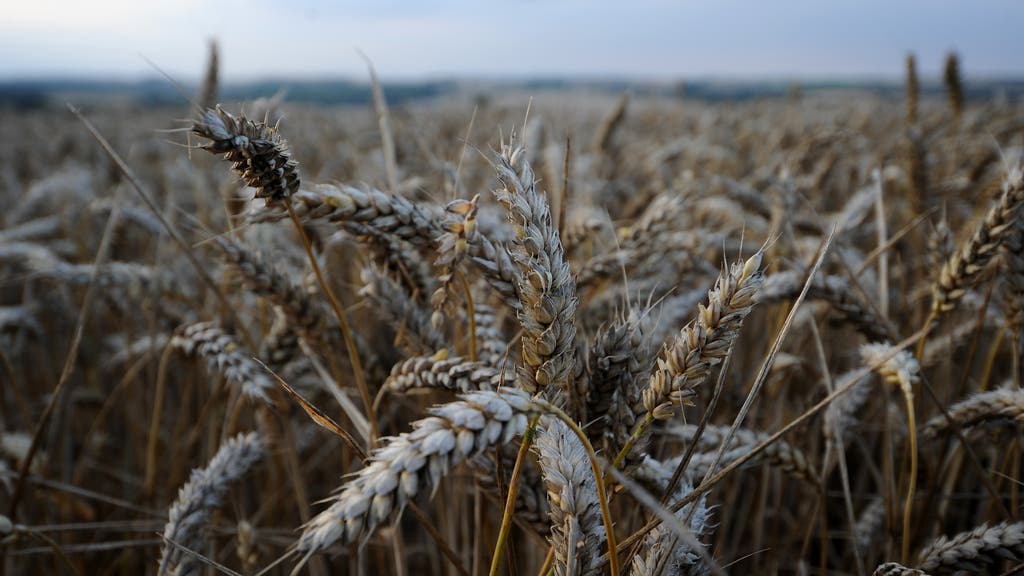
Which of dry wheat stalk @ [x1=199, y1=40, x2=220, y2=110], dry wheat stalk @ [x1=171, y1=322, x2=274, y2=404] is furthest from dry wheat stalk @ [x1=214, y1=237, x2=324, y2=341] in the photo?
dry wheat stalk @ [x1=199, y1=40, x2=220, y2=110]

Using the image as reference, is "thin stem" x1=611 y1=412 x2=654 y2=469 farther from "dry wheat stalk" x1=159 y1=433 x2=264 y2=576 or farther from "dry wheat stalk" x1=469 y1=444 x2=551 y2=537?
"dry wheat stalk" x1=159 y1=433 x2=264 y2=576

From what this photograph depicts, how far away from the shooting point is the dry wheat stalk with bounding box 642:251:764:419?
0.80 meters

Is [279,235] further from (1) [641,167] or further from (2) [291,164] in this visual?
(1) [641,167]

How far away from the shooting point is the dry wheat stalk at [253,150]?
2.55 feet

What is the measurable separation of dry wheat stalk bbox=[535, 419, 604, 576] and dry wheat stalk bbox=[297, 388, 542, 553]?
0.45 ft

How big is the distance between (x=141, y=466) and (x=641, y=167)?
4.34 meters

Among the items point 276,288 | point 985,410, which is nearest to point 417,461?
point 276,288

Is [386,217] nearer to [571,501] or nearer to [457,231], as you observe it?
[457,231]

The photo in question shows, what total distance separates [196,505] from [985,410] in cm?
155

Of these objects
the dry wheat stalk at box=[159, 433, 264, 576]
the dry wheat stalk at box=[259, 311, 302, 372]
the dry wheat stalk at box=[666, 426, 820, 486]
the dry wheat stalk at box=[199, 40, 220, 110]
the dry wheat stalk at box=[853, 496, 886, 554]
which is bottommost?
the dry wheat stalk at box=[853, 496, 886, 554]

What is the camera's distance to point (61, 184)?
146 inches

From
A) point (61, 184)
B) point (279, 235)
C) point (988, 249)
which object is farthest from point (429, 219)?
point (61, 184)

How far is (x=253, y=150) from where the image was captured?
807 millimetres

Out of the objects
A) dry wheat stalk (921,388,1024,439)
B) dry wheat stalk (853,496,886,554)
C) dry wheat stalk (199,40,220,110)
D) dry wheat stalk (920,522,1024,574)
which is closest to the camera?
dry wheat stalk (920,522,1024,574)
